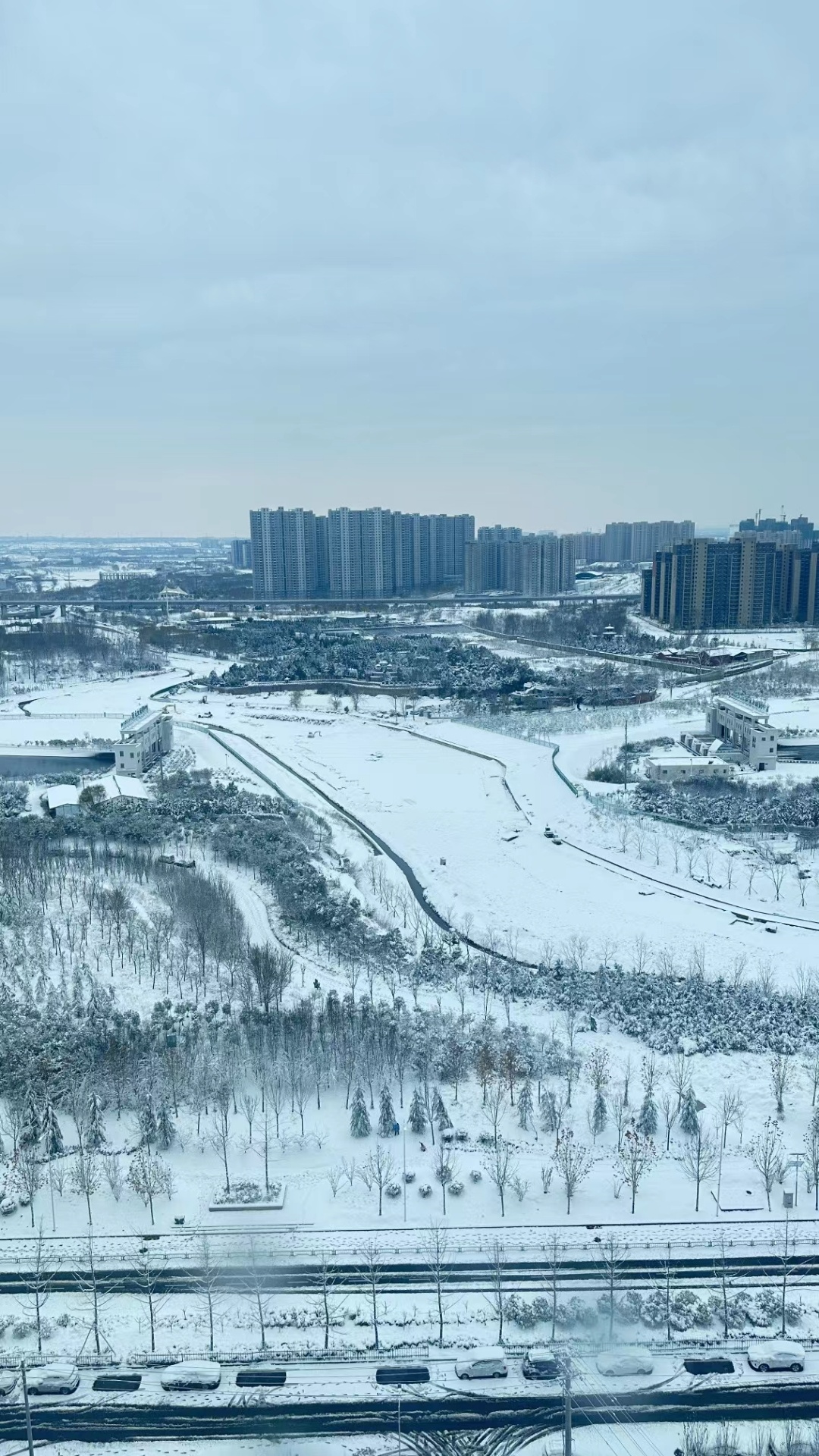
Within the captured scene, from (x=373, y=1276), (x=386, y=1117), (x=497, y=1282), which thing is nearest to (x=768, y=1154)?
(x=497, y=1282)

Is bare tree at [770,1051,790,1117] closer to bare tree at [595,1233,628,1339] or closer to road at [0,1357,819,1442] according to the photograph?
bare tree at [595,1233,628,1339]

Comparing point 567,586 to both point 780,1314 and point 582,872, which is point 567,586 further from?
point 780,1314

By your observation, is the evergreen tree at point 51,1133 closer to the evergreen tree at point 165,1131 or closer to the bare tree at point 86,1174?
A: the bare tree at point 86,1174

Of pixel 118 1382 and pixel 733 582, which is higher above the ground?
pixel 733 582

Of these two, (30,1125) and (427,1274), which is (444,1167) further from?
(30,1125)

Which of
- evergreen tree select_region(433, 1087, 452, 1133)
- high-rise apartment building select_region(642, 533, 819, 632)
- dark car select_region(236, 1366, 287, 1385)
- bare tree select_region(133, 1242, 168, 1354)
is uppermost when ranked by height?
high-rise apartment building select_region(642, 533, 819, 632)

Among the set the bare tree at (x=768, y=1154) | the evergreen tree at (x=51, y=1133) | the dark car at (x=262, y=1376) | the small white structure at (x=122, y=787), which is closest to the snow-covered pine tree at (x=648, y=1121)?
the bare tree at (x=768, y=1154)

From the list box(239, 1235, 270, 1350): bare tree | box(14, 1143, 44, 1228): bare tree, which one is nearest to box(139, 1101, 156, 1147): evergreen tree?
box(14, 1143, 44, 1228): bare tree
